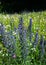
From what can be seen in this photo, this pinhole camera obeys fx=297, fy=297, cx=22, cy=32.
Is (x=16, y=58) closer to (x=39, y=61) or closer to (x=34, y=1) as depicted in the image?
(x=39, y=61)

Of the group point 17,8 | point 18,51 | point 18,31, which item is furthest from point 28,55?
point 17,8

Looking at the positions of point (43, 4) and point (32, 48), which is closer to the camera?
point (32, 48)

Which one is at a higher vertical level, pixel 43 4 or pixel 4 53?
pixel 4 53

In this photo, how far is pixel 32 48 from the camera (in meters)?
6.97

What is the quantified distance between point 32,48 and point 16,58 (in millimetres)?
539

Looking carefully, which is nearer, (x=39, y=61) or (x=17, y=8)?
(x=39, y=61)

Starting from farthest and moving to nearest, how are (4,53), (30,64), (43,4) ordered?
1. (43,4)
2. (4,53)
3. (30,64)

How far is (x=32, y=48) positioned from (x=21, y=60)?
0.56 meters

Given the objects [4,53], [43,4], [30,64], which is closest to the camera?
[30,64]

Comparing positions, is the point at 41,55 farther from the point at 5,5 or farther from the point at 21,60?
the point at 5,5

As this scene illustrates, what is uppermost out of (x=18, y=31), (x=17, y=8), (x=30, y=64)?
(x=18, y=31)

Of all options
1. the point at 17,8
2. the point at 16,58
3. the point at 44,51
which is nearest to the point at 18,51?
the point at 16,58

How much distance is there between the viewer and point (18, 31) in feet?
23.4

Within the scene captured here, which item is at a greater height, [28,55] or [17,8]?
[28,55]
